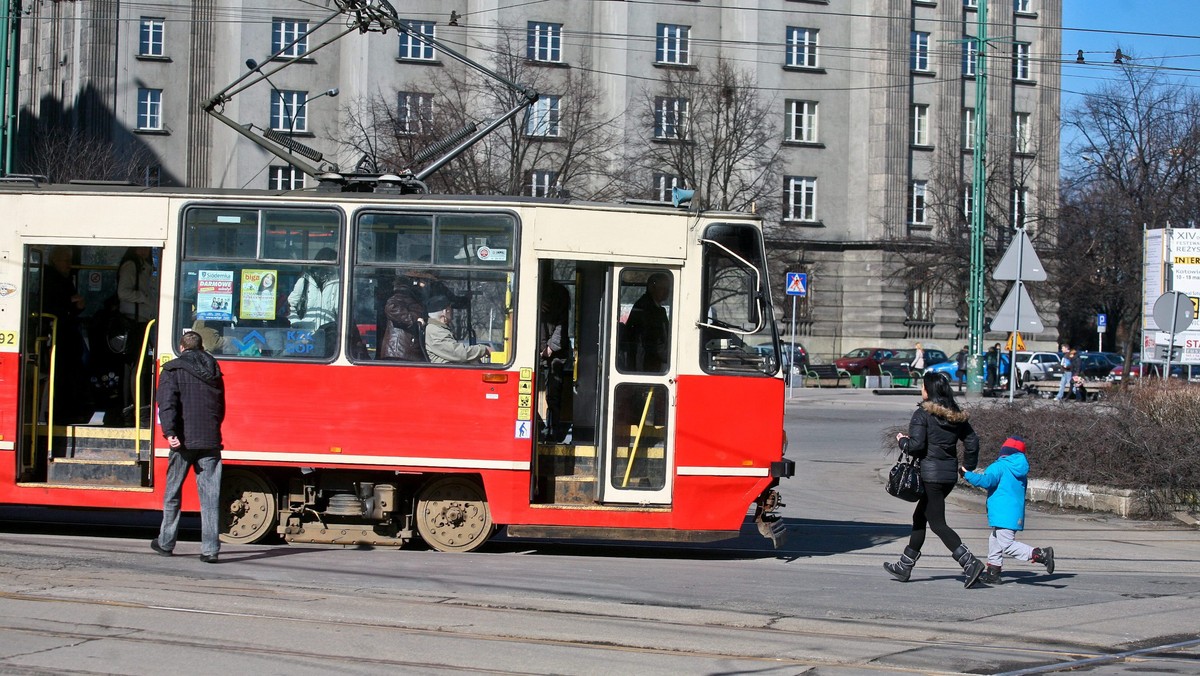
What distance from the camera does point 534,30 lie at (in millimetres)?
46781

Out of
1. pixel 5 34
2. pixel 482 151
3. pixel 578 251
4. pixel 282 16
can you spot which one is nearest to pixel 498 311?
pixel 578 251

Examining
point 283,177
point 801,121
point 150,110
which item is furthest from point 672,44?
point 150,110

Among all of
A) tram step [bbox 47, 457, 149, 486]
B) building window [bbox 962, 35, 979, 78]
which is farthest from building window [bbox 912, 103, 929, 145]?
tram step [bbox 47, 457, 149, 486]

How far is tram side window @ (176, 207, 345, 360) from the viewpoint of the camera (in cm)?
1100

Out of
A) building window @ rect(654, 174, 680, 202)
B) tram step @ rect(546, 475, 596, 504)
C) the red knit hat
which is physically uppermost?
building window @ rect(654, 174, 680, 202)

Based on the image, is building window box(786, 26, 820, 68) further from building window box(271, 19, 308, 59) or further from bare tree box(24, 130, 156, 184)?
bare tree box(24, 130, 156, 184)

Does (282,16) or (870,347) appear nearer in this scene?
(282,16)

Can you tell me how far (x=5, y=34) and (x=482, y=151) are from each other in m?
18.6

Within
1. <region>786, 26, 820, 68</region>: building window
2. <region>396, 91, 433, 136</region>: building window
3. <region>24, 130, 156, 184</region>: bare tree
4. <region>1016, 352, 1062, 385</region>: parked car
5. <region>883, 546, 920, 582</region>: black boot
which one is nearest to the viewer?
<region>883, 546, 920, 582</region>: black boot

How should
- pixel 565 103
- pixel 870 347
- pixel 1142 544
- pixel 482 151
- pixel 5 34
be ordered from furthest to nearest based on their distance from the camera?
pixel 870 347 < pixel 565 103 < pixel 482 151 < pixel 5 34 < pixel 1142 544

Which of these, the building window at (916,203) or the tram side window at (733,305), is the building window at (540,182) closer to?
the building window at (916,203)

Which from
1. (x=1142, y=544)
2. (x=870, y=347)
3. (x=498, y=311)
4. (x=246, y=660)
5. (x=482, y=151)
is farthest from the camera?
(x=870, y=347)

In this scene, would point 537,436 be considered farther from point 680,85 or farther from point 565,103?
point 680,85

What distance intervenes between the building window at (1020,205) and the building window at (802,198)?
8358mm
